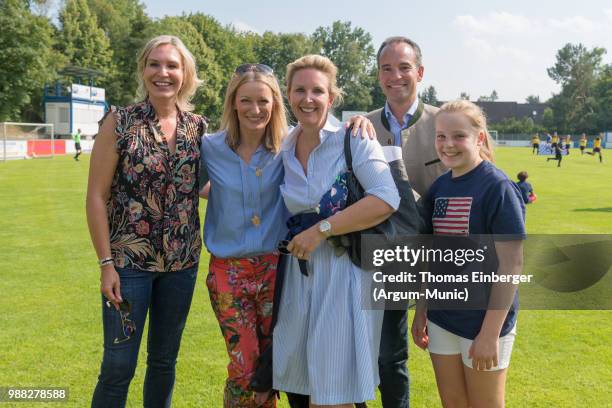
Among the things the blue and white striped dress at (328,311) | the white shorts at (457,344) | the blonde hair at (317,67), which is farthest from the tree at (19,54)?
the white shorts at (457,344)

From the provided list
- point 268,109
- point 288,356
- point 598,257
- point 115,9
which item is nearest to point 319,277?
point 288,356

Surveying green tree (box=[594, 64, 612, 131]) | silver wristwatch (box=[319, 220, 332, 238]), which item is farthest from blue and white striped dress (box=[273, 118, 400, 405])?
green tree (box=[594, 64, 612, 131])

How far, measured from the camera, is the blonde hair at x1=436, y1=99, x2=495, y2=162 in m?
2.94

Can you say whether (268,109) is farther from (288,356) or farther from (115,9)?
(115,9)

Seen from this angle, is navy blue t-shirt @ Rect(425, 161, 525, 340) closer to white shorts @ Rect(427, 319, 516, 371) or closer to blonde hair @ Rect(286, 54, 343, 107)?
white shorts @ Rect(427, 319, 516, 371)

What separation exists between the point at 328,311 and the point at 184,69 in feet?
5.76

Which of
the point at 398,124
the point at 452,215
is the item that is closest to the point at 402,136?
the point at 398,124

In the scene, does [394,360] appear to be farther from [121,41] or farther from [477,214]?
[121,41]

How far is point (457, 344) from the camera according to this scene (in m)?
2.95

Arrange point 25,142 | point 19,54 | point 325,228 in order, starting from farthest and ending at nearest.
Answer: point 19,54
point 25,142
point 325,228

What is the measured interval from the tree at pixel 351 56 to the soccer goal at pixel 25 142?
64.9m

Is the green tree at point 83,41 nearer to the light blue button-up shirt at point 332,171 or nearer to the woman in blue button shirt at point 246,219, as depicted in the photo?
the woman in blue button shirt at point 246,219

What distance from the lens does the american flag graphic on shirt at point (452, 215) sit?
9.48 ft

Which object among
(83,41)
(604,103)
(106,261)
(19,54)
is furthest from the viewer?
(604,103)
